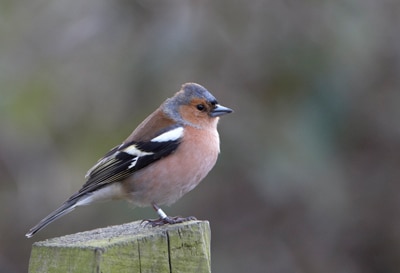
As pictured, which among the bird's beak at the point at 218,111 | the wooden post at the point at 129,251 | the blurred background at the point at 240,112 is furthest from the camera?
the blurred background at the point at 240,112

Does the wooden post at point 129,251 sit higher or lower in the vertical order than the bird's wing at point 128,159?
lower

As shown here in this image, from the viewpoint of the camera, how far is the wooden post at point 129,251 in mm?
2686

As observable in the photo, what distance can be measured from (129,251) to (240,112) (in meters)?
4.16

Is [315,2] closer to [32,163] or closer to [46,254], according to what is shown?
→ [32,163]

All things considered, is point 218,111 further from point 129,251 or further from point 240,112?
point 129,251

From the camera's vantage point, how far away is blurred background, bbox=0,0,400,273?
6555 mm

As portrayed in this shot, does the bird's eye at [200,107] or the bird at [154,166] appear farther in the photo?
the bird's eye at [200,107]

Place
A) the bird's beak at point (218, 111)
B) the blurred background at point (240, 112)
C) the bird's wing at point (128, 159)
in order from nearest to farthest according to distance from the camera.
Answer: the bird's wing at point (128, 159)
the bird's beak at point (218, 111)
the blurred background at point (240, 112)

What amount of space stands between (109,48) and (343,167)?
2.42 metres

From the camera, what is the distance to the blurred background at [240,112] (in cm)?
655

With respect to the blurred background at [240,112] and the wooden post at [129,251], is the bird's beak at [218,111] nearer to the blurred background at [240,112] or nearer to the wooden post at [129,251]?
the blurred background at [240,112]

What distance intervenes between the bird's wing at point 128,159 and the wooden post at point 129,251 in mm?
1478

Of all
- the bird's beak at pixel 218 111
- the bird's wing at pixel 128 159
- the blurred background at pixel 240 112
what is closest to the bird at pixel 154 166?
the bird's wing at pixel 128 159

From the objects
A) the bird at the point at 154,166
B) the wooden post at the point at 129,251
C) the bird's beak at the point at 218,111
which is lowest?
the wooden post at the point at 129,251
